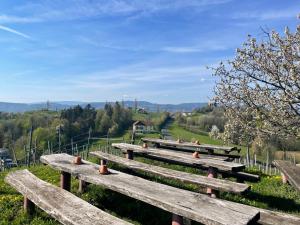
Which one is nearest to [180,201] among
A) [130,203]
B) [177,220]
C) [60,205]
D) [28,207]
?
[177,220]

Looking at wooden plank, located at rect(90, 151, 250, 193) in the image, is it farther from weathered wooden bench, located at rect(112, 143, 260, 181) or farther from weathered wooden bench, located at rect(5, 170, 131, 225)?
weathered wooden bench, located at rect(5, 170, 131, 225)

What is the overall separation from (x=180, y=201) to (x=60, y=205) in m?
1.57

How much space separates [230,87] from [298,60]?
9.54 ft

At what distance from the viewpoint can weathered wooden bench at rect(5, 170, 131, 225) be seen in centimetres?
383

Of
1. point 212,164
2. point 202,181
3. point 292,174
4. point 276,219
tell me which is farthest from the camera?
point 292,174

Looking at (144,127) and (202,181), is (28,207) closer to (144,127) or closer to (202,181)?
(202,181)

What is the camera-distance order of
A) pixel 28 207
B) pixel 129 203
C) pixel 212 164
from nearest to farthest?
pixel 28 207 → pixel 129 203 → pixel 212 164

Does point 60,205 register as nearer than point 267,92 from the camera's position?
Yes

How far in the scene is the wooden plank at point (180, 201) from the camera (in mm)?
3344

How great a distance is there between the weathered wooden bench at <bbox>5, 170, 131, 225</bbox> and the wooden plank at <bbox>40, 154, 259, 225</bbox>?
43cm

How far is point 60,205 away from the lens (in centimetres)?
442

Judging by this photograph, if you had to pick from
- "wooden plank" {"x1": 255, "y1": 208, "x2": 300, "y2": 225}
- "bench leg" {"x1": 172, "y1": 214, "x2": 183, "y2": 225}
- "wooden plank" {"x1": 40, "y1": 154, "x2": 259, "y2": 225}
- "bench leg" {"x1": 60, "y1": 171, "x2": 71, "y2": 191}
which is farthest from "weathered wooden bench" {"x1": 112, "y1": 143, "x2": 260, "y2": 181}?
"bench leg" {"x1": 172, "y1": 214, "x2": 183, "y2": 225}


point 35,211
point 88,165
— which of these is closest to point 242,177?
point 88,165

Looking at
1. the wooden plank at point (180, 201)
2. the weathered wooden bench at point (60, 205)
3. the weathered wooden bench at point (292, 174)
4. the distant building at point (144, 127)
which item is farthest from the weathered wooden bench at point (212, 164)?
the distant building at point (144, 127)
